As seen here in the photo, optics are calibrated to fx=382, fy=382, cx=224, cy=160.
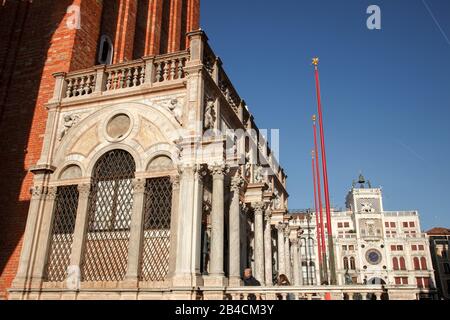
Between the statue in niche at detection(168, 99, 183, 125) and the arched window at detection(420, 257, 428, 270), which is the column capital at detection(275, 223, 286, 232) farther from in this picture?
the arched window at detection(420, 257, 428, 270)

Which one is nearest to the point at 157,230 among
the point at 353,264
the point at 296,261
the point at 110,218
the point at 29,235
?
the point at 110,218

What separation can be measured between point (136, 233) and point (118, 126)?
3526 millimetres

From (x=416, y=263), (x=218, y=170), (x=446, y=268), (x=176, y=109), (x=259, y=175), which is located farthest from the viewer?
(x=446, y=268)

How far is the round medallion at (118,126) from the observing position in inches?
468

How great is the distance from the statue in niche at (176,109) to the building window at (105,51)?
7.06 m

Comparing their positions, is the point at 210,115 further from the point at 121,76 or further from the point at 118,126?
the point at 121,76

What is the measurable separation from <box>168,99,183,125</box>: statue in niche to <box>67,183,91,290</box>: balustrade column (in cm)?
341

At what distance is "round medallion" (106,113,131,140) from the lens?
11.9 metres

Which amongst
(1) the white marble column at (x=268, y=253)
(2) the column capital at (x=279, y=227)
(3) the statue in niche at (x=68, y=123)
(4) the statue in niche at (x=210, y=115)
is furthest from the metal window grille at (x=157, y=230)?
(2) the column capital at (x=279, y=227)

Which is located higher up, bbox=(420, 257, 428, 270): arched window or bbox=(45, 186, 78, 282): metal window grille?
bbox=(420, 257, 428, 270): arched window

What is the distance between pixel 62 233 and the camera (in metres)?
11.8

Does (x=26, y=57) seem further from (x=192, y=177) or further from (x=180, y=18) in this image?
(x=180, y=18)

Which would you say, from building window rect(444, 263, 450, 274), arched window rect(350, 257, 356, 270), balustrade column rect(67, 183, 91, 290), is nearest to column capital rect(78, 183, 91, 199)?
balustrade column rect(67, 183, 91, 290)

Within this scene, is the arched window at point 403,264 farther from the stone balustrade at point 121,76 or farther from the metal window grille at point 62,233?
the metal window grille at point 62,233
